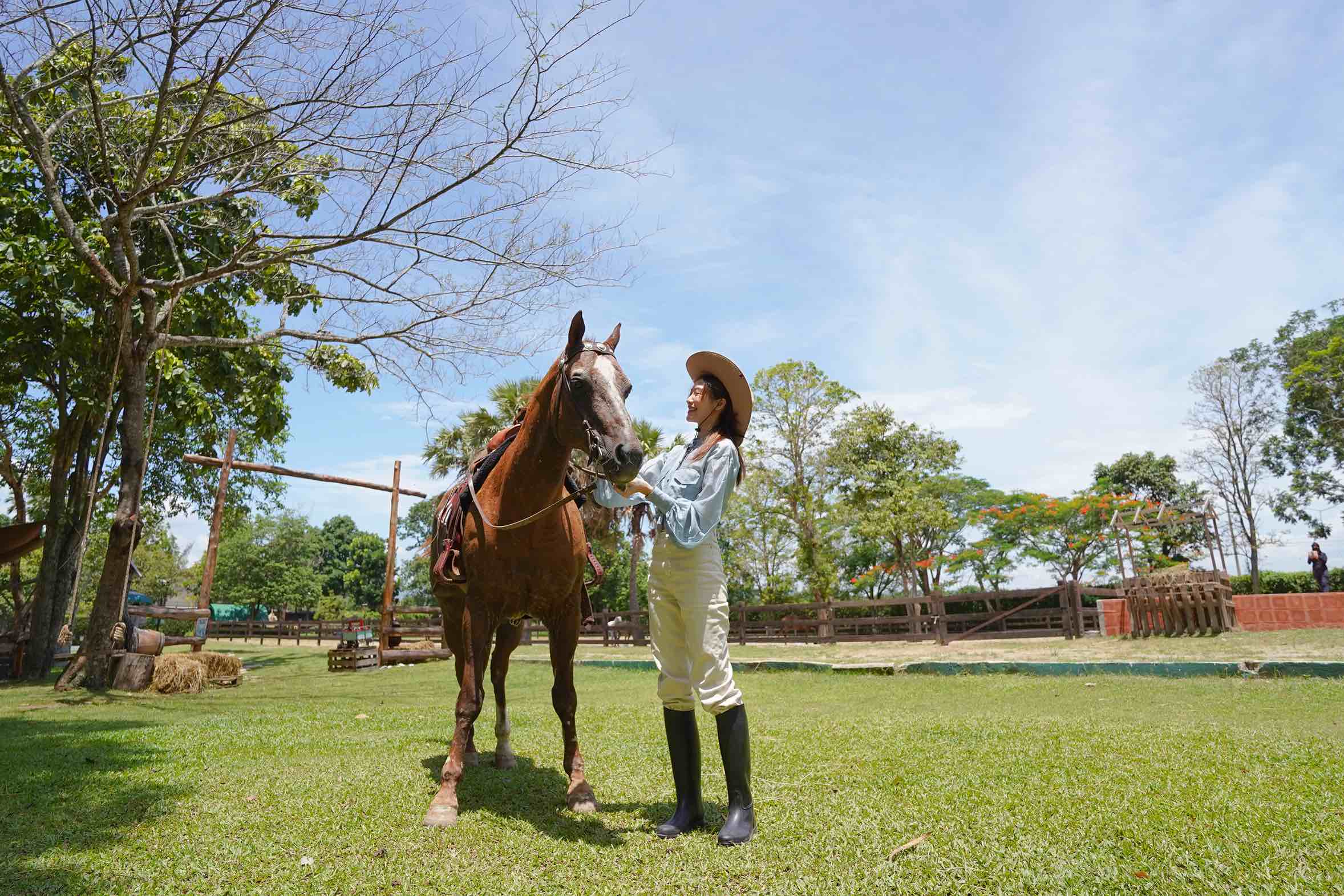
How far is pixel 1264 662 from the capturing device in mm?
8812

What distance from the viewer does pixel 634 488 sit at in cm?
330

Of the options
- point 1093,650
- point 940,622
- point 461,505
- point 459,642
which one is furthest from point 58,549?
point 1093,650

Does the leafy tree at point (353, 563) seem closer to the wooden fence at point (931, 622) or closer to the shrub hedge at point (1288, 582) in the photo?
the wooden fence at point (931, 622)

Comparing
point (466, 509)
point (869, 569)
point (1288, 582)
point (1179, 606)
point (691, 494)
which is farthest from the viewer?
point (869, 569)

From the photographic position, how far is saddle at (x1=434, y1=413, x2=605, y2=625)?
14.5 ft

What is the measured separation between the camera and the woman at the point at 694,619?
3.37 m

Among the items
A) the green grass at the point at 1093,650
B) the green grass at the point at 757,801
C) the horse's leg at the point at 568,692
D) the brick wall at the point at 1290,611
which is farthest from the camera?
the brick wall at the point at 1290,611

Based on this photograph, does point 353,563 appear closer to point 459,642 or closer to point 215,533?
point 215,533

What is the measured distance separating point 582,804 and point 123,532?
1048cm

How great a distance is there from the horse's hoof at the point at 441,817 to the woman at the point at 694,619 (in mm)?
1044

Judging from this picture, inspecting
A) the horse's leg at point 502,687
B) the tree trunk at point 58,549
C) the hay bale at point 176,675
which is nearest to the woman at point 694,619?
the horse's leg at point 502,687

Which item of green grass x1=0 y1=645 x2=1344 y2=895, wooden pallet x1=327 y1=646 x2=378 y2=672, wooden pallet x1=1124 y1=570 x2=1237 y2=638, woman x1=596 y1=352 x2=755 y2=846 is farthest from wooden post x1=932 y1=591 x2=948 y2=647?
woman x1=596 y1=352 x2=755 y2=846

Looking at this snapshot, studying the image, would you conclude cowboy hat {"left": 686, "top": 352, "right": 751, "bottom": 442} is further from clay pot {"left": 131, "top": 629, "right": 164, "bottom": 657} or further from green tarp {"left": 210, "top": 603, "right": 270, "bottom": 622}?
green tarp {"left": 210, "top": 603, "right": 270, "bottom": 622}

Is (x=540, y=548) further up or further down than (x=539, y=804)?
further up
